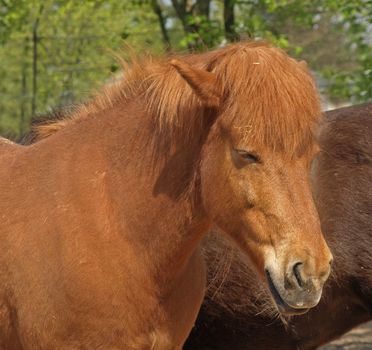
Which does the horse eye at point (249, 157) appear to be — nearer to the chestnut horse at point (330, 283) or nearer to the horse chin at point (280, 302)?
the horse chin at point (280, 302)

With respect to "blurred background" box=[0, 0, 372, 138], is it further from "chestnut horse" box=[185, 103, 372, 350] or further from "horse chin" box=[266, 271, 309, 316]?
"horse chin" box=[266, 271, 309, 316]

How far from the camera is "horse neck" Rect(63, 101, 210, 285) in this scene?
344 cm

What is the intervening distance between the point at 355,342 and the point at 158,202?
4792 millimetres

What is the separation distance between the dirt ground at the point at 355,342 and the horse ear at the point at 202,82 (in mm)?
4761

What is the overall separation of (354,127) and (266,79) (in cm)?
203

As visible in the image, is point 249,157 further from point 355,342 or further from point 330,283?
point 355,342

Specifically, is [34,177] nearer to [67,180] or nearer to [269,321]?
[67,180]

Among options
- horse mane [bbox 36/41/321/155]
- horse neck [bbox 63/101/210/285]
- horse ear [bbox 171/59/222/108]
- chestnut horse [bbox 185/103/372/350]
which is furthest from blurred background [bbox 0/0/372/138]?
chestnut horse [bbox 185/103/372/350]

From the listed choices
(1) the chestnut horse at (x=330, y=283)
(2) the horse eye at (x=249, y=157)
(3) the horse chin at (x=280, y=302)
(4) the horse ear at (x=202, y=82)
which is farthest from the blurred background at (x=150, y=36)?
(3) the horse chin at (x=280, y=302)

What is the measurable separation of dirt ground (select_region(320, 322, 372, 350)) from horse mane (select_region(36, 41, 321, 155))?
4622mm

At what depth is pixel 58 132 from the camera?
3.86m

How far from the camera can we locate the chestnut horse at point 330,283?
4895mm

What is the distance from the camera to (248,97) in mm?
3178

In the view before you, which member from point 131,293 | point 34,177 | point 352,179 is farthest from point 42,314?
point 352,179
